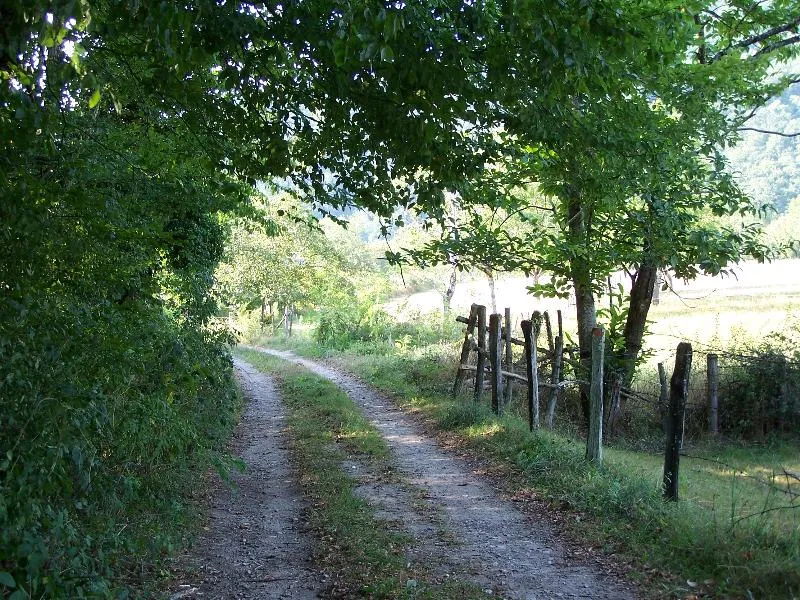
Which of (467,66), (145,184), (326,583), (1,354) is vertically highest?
(467,66)

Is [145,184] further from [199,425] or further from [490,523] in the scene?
[490,523]

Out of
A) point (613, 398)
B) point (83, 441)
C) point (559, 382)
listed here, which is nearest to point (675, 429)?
point (559, 382)

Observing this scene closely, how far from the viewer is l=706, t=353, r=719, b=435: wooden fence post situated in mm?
14906

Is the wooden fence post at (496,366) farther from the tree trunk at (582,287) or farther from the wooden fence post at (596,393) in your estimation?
the wooden fence post at (596,393)

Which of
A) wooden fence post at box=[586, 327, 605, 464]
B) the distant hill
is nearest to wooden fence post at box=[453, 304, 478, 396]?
wooden fence post at box=[586, 327, 605, 464]

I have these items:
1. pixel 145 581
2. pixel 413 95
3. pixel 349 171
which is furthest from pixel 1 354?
pixel 349 171

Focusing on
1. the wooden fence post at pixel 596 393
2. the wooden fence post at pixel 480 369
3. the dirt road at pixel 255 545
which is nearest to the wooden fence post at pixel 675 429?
the wooden fence post at pixel 596 393

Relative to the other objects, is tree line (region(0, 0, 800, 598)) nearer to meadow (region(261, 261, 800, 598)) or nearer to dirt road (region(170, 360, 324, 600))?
dirt road (region(170, 360, 324, 600))

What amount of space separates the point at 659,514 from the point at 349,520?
305 cm

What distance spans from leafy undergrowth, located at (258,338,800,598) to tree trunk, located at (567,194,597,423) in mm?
2635

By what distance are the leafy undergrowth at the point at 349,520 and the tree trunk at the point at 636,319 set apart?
19.7ft

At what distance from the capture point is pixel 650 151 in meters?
7.16

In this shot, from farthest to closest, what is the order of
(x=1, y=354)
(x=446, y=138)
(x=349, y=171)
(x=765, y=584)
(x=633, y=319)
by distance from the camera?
(x=633, y=319), (x=349, y=171), (x=446, y=138), (x=765, y=584), (x=1, y=354)

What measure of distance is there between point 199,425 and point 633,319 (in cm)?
990
